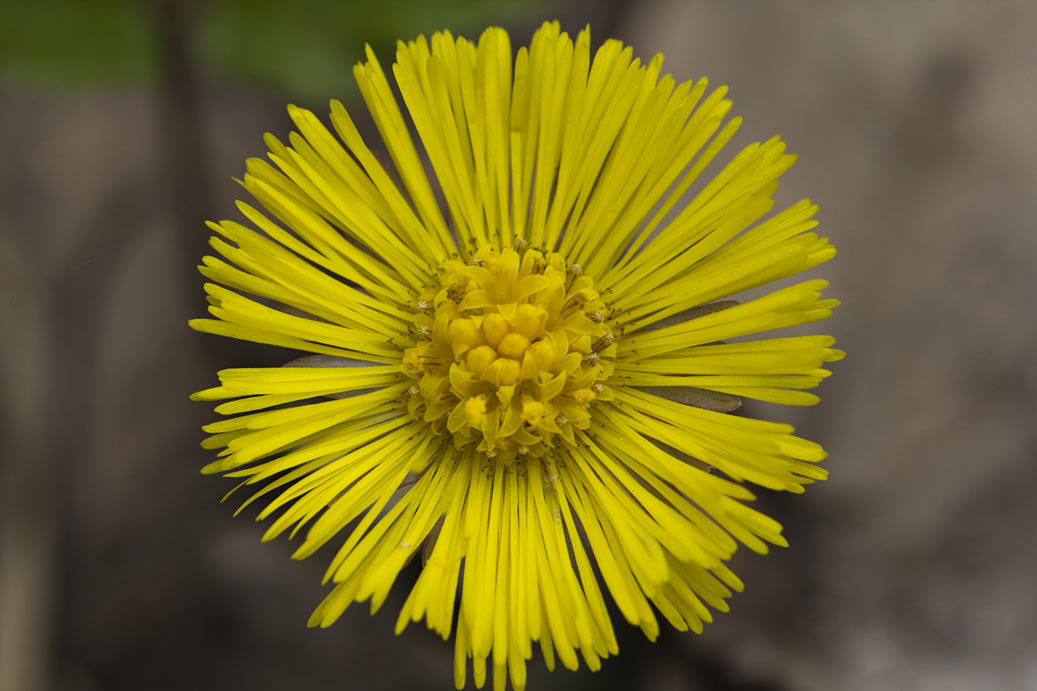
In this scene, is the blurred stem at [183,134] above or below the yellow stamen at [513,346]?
above

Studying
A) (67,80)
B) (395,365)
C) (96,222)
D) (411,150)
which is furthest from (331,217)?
(96,222)

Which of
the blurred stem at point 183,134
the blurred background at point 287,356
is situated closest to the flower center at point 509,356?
the blurred background at point 287,356

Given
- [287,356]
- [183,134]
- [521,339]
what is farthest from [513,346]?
[183,134]

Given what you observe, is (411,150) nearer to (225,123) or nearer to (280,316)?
(280,316)

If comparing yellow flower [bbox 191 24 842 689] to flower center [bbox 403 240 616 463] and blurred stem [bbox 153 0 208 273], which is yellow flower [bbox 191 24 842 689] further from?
blurred stem [bbox 153 0 208 273]

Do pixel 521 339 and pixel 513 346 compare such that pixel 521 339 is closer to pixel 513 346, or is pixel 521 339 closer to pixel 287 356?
pixel 513 346

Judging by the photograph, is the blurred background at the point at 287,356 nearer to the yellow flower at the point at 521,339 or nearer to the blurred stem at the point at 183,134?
the blurred stem at the point at 183,134

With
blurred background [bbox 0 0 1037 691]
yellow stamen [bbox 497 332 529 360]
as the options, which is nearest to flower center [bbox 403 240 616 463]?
yellow stamen [bbox 497 332 529 360]
